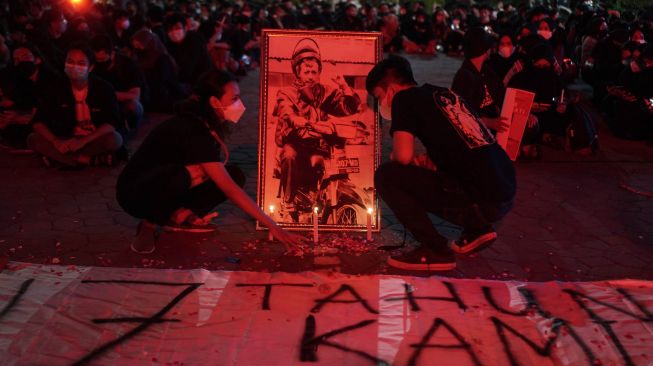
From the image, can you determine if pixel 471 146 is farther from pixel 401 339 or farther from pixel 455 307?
pixel 401 339

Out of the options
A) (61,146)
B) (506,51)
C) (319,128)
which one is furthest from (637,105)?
(61,146)

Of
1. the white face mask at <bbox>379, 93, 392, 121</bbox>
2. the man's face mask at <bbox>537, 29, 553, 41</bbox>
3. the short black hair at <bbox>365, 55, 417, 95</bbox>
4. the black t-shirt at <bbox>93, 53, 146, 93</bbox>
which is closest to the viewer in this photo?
the short black hair at <bbox>365, 55, 417, 95</bbox>

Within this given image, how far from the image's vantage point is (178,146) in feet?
16.2

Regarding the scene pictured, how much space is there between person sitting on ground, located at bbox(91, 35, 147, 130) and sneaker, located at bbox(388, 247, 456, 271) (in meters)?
4.62

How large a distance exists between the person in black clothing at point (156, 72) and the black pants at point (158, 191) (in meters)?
5.24

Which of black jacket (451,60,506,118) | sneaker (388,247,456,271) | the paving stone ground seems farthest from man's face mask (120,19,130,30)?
sneaker (388,247,456,271)

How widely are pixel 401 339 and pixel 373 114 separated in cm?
200

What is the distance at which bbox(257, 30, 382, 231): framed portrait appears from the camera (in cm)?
528

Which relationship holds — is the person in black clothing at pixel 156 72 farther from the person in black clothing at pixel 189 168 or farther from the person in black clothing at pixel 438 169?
the person in black clothing at pixel 438 169

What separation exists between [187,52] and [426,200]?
724cm

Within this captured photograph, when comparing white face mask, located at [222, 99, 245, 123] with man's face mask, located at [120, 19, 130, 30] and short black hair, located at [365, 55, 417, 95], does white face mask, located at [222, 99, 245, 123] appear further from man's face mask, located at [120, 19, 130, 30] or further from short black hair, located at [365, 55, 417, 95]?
man's face mask, located at [120, 19, 130, 30]

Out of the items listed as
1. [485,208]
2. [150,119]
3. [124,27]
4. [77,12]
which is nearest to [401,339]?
[485,208]

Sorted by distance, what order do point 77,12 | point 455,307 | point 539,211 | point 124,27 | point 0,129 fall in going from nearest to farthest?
point 455,307 → point 539,211 → point 0,129 → point 124,27 → point 77,12

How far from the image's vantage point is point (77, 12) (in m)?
14.9
